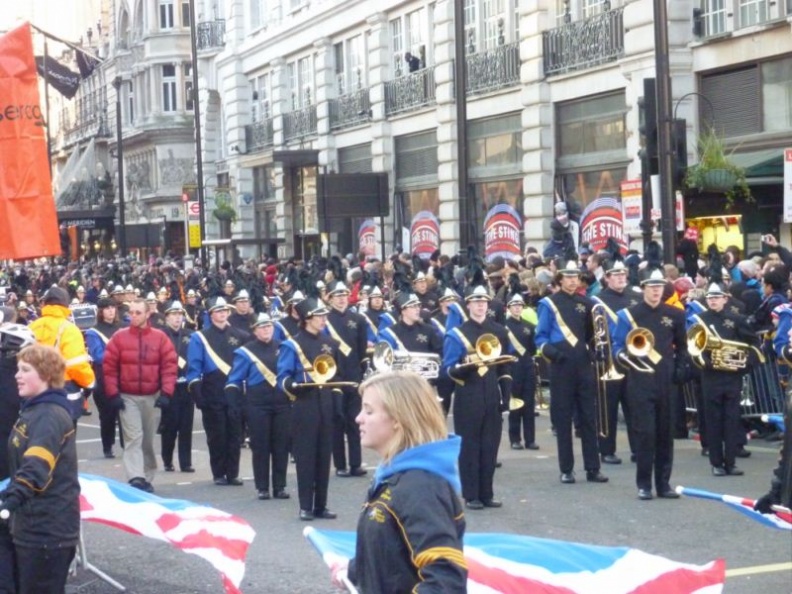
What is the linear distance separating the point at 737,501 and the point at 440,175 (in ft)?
88.7

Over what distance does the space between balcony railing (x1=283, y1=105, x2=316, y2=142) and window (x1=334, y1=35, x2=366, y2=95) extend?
2103 millimetres

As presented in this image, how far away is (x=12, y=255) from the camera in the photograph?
1009 centimetres

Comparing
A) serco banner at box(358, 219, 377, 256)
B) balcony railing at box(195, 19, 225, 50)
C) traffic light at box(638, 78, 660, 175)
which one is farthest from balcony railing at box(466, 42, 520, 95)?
balcony railing at box(195, 19, 225, 50)

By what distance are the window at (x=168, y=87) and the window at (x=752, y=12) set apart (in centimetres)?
4285

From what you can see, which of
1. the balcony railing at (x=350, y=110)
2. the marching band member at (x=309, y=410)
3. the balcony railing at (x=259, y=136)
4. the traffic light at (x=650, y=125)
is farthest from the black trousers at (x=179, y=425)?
the balcony railing at (x=259, y=136)

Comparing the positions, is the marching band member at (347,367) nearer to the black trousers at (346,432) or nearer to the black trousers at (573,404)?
the black trousers at (346,432)

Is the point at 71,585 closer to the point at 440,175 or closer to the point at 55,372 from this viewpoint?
the point at 55,372

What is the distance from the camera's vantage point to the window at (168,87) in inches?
2502

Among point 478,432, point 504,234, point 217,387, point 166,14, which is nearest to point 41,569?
point 478,432

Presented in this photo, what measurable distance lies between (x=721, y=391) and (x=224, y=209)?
34621 millimetres

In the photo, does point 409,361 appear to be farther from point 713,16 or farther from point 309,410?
point 713,16

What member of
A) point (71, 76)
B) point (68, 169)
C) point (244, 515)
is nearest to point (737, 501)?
point (244, 515)

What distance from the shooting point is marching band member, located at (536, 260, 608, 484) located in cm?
1341

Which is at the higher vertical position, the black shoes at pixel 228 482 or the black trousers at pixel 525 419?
the black trousers at pixel 525 419
